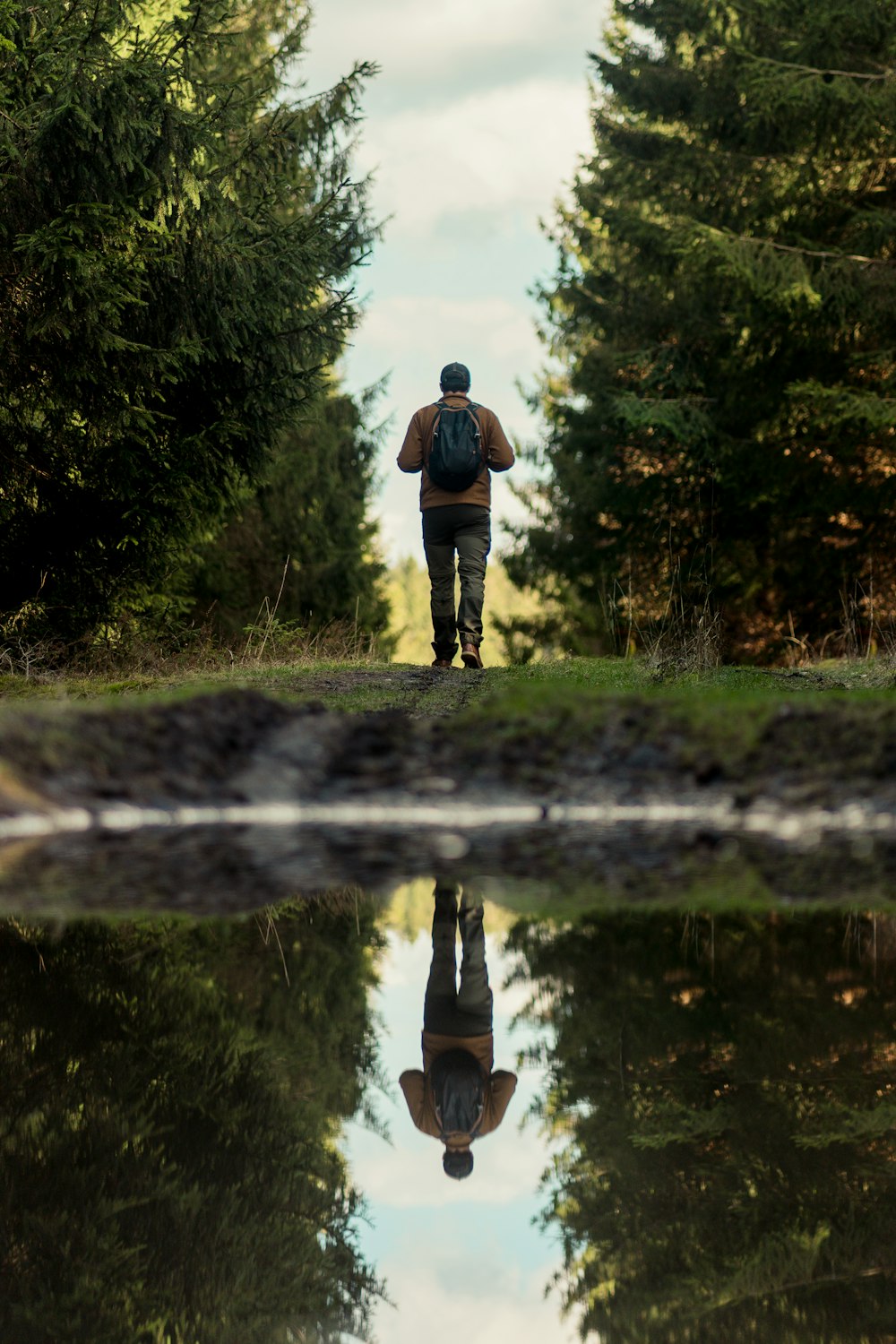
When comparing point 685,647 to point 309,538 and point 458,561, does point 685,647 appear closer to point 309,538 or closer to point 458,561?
point 458,561

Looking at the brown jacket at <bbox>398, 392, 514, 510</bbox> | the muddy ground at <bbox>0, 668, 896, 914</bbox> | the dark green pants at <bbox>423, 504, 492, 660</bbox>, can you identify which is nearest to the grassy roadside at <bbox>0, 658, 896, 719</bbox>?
the muddy ground at <bbox>0, 668, 896, 914</bbox>

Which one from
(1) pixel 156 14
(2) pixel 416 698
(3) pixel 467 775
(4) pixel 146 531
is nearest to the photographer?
(3) pixel 467 775

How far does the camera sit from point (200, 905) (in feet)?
14.4

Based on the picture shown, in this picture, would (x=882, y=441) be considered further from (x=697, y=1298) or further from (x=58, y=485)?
(x=697, y=1298)

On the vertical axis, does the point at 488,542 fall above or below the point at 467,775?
above

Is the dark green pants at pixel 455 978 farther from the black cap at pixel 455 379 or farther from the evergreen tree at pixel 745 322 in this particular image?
the evergreen tree at pixel 745 322

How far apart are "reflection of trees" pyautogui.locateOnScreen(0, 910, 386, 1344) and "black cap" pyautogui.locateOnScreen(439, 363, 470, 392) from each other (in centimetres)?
733

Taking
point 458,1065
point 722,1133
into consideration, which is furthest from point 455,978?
point 722,1133

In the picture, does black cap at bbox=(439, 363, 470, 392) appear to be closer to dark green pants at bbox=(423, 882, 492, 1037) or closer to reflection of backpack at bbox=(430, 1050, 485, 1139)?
dark green pants at bbox=(423, 882, 492, 1037)

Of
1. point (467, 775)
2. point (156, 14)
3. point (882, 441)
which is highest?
point (156, 14)

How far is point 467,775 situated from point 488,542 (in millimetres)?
4395

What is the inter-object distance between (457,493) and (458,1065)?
7.66m

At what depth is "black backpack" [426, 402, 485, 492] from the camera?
10141 millimetres

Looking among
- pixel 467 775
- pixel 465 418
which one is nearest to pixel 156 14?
pixel 465 418
